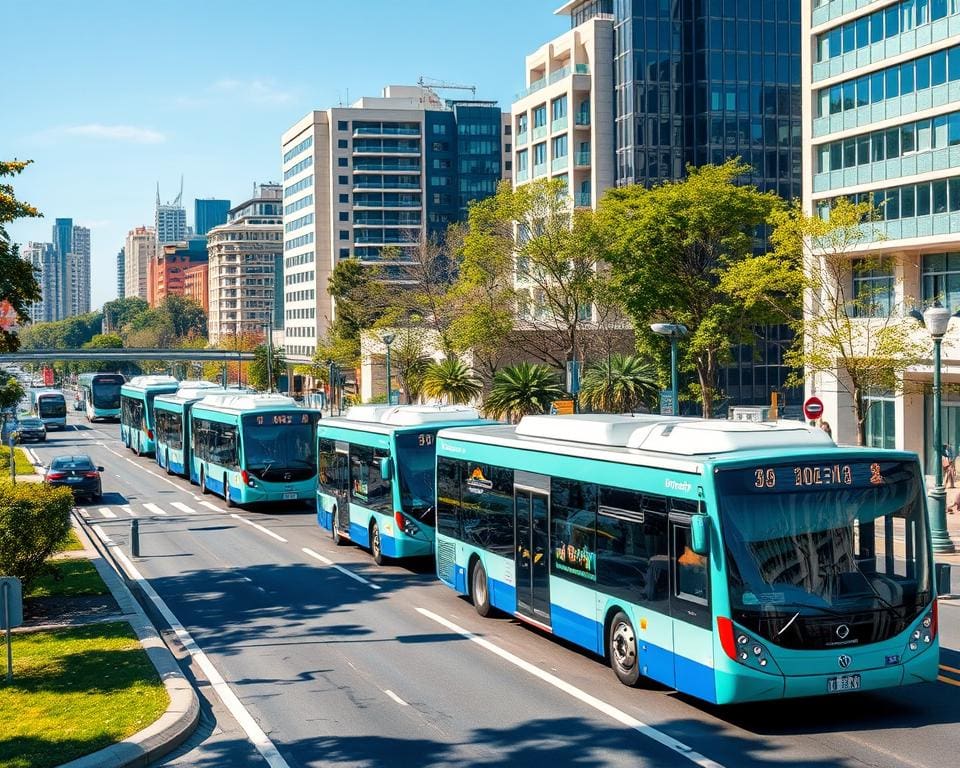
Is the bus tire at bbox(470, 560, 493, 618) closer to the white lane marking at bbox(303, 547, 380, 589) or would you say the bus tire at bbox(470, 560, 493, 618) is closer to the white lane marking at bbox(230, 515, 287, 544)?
the white lane marking at bbox(303, 547, 380, 589)

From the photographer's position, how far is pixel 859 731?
1277 centimetres

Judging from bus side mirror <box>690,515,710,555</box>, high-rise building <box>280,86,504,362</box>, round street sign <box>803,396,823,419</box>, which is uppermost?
high-rise building <box>280,86,504,362</box>

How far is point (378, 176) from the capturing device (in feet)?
453

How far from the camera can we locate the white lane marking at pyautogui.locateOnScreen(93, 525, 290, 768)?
12.7 m

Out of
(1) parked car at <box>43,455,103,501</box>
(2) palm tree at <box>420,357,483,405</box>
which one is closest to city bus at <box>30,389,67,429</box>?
(2) palm tree at <box>420,357,483,405</box>

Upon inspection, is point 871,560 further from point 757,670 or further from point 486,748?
point 486,748

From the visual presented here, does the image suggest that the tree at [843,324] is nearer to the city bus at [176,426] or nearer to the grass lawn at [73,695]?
the city bus at [176,426]

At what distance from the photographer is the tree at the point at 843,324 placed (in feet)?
110

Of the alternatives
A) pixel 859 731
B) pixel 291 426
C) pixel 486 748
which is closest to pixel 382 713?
pixel 486 748

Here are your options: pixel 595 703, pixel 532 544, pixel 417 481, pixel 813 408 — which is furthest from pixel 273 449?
pixel 595 703

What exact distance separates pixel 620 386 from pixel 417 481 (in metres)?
21.9

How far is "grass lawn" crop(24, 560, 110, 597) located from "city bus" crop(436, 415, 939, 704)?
11070 mm

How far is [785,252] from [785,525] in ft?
89.7

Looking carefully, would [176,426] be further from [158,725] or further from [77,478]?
[158,725]
